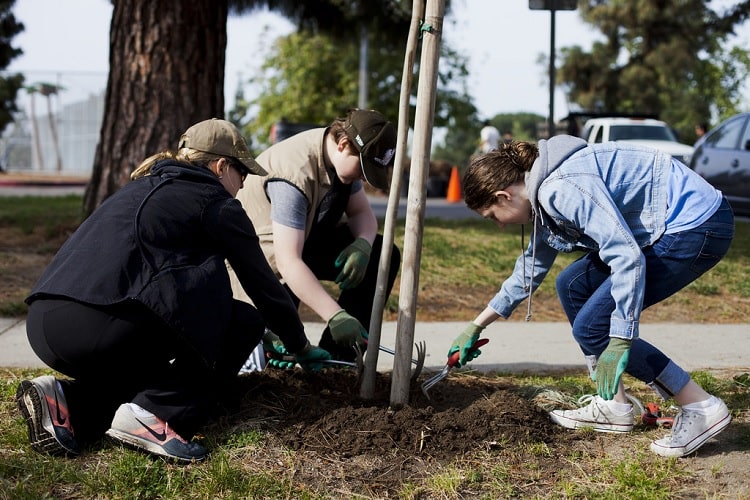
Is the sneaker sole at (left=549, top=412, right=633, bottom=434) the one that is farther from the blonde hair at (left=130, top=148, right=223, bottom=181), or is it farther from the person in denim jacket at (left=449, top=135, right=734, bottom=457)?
the blonde hair at (left=130, top=148, right=223, bottom=181)

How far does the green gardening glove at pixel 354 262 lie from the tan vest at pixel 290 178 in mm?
208

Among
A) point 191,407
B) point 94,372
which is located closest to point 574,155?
point 191,407

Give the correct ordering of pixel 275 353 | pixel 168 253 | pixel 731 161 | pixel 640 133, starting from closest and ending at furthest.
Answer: pixel 168 253
pixel 275 353
pixel 731 161
pixel 640 133

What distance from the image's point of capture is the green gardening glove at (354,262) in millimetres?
3936

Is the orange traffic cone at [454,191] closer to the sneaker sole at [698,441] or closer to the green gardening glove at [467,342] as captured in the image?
the green gardening glove at [467,342]

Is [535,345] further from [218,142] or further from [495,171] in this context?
[218,142]

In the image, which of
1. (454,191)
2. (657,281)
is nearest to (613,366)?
(657,281)

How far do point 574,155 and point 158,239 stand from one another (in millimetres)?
1420

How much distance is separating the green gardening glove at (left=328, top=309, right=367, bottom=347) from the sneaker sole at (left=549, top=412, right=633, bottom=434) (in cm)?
83

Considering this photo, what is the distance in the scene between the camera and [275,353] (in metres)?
4.07

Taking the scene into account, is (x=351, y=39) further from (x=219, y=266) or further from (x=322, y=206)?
(x=219, y=266)

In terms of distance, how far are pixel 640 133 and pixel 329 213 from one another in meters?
15.6

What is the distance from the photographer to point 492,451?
10.2ft

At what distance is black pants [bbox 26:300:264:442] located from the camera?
2.88 metres
